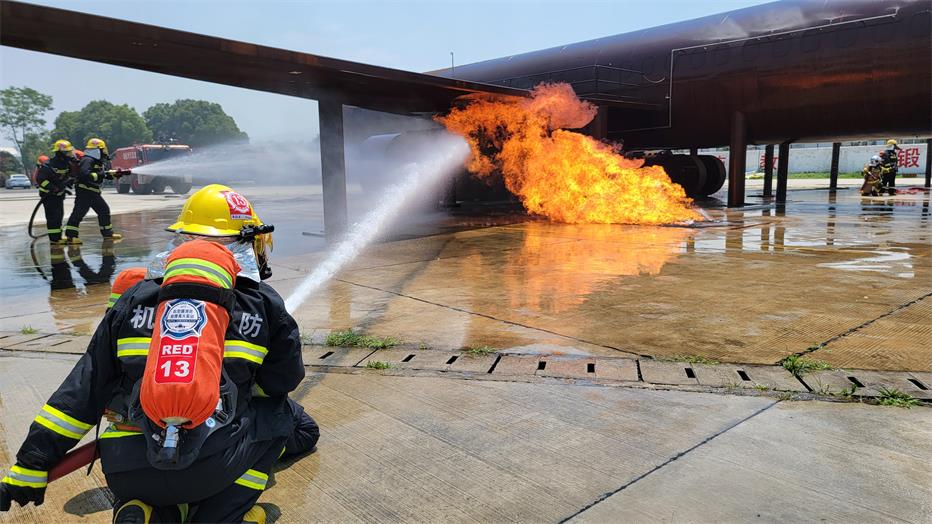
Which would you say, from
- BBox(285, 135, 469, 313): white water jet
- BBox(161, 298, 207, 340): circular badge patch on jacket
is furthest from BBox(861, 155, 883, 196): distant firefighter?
BBox(161, 298, 207, 340): circular badge patch on jacket

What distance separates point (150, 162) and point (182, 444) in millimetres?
41112

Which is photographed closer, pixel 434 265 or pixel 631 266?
pixel 631 266

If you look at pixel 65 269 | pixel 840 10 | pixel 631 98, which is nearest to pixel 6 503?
pixel 65 269

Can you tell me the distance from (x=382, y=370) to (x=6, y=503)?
7.75 feet

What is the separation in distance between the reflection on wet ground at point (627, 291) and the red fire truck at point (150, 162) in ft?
87.5

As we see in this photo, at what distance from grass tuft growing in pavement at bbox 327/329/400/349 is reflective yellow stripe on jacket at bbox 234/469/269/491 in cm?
237

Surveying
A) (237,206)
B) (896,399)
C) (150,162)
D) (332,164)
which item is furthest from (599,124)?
(150,162)

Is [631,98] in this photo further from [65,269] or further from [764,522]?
[764,522]

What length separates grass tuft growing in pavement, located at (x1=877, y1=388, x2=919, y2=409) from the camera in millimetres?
3328

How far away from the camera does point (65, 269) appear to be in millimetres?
8836

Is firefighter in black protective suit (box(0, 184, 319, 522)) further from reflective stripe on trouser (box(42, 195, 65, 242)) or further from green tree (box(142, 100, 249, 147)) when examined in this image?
green tree (box(142, 100, 249, 147))

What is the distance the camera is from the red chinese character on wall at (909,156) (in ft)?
121

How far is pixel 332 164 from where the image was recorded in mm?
11938

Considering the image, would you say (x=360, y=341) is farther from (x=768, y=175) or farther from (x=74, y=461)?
(x=768, y=175)
